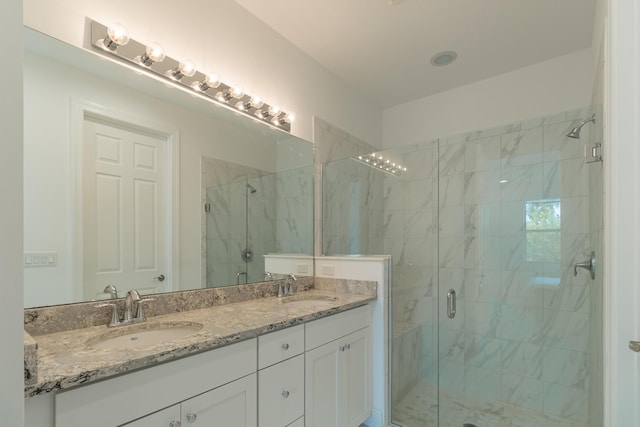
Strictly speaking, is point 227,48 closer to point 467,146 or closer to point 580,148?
point 467,146

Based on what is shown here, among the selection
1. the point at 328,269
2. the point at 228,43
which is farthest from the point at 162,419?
the point at 228,43

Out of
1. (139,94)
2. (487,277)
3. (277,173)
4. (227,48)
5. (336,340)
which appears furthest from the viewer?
(487,277)

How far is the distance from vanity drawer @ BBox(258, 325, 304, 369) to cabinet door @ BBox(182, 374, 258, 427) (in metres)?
0.09

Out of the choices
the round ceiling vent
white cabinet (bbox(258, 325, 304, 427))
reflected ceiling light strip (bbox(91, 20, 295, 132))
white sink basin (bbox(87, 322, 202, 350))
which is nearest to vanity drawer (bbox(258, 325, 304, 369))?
white cabinet (bbox(258, 325, 304, 427))

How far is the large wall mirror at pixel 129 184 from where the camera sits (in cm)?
120

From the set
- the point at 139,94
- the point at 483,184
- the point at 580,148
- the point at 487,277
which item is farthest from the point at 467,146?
the point at 139,94

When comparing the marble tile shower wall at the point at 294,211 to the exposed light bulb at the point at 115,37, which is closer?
the exposed light bulb at the point at 115,37

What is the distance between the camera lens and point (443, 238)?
252cm

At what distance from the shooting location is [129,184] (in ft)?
4.75

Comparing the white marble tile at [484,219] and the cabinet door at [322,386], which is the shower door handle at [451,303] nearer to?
the white marble tile at [484,219]

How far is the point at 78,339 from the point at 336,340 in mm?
1206

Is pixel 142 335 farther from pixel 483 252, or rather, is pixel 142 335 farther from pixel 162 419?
pixel 483 252

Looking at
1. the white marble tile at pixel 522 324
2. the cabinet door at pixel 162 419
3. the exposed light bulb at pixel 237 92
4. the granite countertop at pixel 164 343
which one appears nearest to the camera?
the granite countertop at pixel 164 343

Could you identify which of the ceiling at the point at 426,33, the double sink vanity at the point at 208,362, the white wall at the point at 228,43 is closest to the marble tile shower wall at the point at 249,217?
the double sink vanity at the point at 208,362
